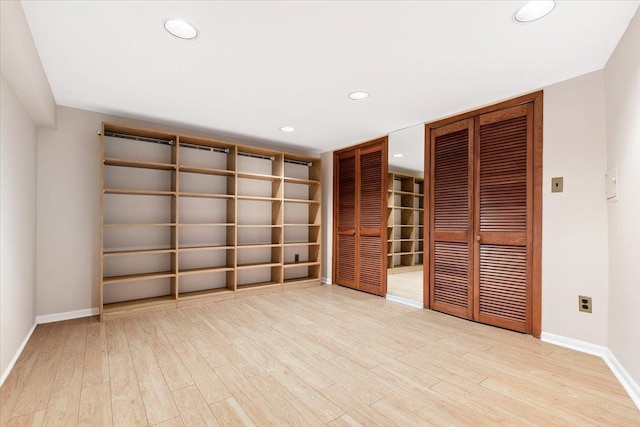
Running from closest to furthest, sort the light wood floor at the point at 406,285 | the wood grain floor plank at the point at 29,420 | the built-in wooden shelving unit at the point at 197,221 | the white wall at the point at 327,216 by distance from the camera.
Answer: the wood grain floor plank at the point at 29,420
the built-in wooden shelving unit at the point at 197,221
the light wood floor at the point at 406,285
the white wall at the point at 327,216

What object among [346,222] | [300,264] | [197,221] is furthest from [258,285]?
[346,222]

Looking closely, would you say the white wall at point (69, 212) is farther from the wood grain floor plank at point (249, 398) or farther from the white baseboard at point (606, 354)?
the white baseboard at point (606, 354)

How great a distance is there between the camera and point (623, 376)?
6.50ft

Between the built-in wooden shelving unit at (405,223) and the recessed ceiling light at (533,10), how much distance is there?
210 cm

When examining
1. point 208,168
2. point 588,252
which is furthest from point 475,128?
point 208,168

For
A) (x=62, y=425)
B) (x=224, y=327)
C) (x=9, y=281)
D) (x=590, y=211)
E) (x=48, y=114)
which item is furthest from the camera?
(x=224, y=327)

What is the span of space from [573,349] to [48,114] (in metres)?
5.03

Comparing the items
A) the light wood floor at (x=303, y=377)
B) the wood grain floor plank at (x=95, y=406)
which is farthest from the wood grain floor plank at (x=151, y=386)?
the wood grain floor plank at (x=95, y=406)

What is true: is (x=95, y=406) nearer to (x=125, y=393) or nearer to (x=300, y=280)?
(x=125, y=393)

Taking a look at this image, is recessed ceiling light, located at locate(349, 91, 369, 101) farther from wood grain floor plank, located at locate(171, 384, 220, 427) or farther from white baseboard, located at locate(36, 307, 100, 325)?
white baseboard, located at locate(36, 307, 100, 325)

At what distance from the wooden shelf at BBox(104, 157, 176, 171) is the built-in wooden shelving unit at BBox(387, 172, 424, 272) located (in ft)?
9.30

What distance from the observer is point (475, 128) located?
3.19m

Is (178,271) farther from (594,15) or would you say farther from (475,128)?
(594,15)

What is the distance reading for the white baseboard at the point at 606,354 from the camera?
1816 millimetres
